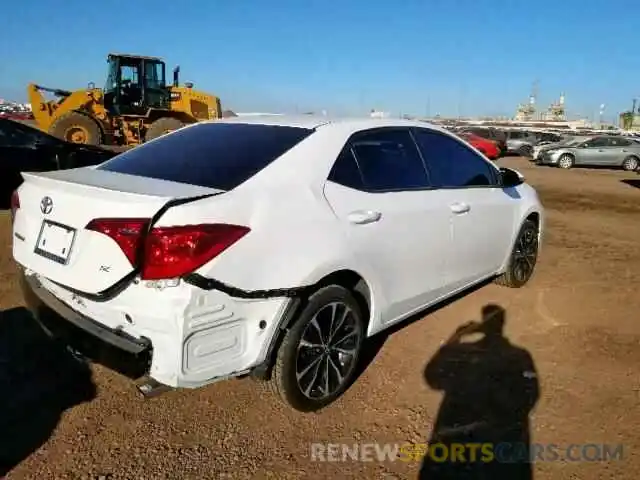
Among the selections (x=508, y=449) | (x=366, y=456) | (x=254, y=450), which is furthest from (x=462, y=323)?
(x=254, y=450)

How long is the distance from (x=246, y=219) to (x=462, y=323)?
2.44m

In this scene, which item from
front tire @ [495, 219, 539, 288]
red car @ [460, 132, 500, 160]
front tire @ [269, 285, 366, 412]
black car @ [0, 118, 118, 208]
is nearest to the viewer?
front tire @ [269, 285, 366, 412]

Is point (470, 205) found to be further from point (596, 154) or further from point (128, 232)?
point (596, 154)

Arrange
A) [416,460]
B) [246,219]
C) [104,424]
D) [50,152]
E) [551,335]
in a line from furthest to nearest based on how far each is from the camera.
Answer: [50,152]
[551,335]
[104,424]
[416,460]
[246,219]

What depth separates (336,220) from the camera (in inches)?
110

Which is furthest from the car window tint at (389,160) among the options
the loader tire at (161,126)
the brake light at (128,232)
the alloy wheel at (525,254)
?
the loader tire at (161,126)

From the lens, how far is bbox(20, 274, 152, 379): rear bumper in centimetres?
228

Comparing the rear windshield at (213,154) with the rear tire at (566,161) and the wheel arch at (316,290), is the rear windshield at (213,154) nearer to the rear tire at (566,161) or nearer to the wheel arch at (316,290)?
the wheel arch at (316,290)

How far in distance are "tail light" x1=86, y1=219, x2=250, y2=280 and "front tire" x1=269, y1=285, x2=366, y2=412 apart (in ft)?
Result: 2.20

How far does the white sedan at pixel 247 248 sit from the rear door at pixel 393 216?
0.01m

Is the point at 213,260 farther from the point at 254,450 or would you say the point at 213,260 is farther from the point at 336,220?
the point at 254,450

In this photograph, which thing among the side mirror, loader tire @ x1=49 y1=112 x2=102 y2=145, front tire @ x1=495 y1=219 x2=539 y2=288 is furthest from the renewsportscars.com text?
loader tire @ x1=49 y1=112 x2=102 y2=145

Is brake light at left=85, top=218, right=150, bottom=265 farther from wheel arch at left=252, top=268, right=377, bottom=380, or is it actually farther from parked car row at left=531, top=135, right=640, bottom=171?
parked car row at left=531, top=135, right=640, bottom=171

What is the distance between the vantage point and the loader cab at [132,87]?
53.0ft
